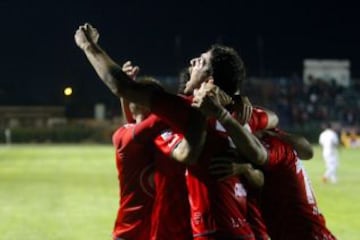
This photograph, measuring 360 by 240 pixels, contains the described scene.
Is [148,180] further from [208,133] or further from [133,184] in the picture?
[208,133]

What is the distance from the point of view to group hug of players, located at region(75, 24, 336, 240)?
4.29 m

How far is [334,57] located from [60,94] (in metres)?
28.1

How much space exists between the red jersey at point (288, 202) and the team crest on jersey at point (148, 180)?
0.75 metres

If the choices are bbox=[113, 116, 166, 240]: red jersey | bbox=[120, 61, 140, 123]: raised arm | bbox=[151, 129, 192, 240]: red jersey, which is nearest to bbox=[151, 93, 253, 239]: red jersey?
bbox=[151, 129, 192, 240]: red jersey

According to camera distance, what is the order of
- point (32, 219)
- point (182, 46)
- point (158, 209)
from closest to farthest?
point (158, 209), point (32, 219), point (182, 46)

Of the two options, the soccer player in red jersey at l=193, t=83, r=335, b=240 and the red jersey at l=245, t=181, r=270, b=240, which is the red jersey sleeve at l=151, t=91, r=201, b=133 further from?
the soccer player in red jersey at l=193, t=83, r=335, b=240

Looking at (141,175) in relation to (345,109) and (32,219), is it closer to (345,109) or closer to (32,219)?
(32,219)

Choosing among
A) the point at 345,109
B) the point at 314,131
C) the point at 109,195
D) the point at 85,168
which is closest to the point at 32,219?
the point at 109,195

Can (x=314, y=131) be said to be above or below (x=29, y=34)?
below

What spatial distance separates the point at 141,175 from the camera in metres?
5.24

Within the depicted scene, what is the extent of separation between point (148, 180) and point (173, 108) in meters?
1.05

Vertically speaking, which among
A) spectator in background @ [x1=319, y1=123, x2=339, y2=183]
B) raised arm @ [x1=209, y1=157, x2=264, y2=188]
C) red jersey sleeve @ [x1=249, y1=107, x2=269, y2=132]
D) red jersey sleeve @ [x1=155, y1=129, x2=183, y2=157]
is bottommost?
spectator in background @ [x1=319, y1=123, x2=339, y2=183]

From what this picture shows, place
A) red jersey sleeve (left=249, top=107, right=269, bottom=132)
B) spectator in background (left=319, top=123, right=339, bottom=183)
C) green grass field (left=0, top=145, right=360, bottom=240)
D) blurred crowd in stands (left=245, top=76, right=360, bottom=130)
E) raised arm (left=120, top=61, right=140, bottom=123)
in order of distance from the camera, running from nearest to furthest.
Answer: red jersey sleeve (left=249, top=107, right=269, bottom=132) < raised arm (left=120, top=61, right=140, bottom=123) < green grass field (left=0, top=145, right=360, bottom=240) < spectator in background (left=319, top=123, right=339, bottom=183) < blurred crowd in stands (left=245, top=76, right=360, bottom=130)

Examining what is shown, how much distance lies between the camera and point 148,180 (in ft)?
17.1
